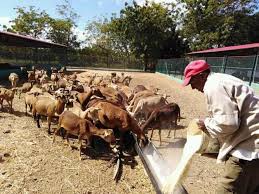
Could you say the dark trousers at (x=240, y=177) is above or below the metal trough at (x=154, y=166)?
above

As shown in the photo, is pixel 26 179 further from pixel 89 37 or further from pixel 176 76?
pixel 89 37

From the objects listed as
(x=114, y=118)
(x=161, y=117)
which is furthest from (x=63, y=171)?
(x=161, y=117)

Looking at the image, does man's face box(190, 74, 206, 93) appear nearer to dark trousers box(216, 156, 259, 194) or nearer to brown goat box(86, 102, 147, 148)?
dark trousers box(216, 156, 259, 194)

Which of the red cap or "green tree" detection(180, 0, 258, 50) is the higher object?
"green tree" detection(180, 0, 258, 50)

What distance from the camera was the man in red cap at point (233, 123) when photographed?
3.35 meters

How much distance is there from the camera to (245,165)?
3549mm

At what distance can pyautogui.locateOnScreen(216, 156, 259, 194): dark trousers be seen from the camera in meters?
3.55

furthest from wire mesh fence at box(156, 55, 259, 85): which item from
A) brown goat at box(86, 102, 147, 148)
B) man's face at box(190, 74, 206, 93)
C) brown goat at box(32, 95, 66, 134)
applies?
man's face at box(190, 74, 206, 93)

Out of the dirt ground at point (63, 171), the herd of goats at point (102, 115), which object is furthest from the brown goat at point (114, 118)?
the dirt ground at point (63, 171)

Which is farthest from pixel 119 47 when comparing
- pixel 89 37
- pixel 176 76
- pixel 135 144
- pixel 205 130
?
pixel 205 130

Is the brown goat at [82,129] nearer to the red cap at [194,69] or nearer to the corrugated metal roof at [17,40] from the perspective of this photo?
the red cap at [194,69]

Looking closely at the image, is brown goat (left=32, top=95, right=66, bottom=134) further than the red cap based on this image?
Yes

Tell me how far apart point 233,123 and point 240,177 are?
677mm

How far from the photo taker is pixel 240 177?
11.8ft
